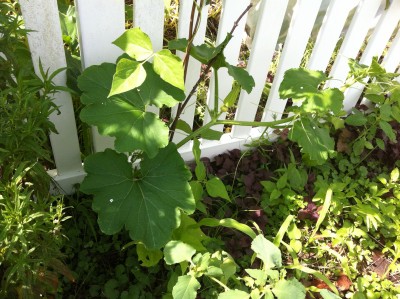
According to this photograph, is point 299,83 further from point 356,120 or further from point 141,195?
point 356,120

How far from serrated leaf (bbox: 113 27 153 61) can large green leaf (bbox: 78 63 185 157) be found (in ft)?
0.49

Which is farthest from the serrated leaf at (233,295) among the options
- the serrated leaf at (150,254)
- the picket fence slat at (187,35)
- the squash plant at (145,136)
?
the picket fence slat at (187,35)

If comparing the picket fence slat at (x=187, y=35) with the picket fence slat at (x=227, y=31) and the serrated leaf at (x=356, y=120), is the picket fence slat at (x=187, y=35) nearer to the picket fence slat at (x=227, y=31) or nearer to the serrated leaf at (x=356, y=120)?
the picket fence slat at (x=227, y=31)

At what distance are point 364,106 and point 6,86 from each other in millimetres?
2388

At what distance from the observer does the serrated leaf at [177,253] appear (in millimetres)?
1398

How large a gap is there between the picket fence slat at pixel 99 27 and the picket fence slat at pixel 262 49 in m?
0.72

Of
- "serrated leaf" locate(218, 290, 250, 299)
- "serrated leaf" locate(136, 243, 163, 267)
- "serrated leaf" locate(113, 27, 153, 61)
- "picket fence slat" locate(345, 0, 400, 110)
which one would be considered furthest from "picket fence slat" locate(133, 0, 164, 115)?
"picket fence slat" locate(345, 0, 400, 110)

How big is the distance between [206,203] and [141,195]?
0.68 m

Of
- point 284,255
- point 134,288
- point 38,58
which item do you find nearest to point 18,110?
point 38,58

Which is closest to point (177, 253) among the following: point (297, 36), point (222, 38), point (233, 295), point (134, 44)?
point (233, 295)

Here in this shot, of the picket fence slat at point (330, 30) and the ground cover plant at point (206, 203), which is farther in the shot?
the picket fence slat at point (330, 30)

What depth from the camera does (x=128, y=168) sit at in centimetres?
163

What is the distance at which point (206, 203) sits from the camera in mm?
2172

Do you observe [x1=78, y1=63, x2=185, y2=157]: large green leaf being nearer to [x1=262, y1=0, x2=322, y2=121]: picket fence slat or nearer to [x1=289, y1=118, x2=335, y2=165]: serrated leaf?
[x1=289, y1=118, x2=335, y2=165]: serrated leaf
